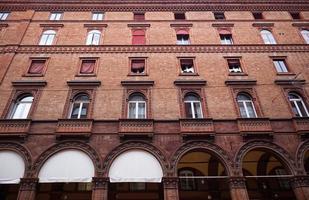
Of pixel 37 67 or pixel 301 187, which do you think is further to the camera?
pixel 37 67

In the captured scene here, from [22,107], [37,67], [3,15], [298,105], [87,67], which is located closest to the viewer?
[22,107]

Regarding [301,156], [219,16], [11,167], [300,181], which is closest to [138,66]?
[219,16]

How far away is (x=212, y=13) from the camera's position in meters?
19.2

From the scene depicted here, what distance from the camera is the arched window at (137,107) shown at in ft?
44.3

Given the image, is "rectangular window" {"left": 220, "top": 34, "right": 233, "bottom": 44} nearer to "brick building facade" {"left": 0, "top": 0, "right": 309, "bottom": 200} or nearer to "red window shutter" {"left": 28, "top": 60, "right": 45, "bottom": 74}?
"brick building facade" {"left": 0, "top": 0, "right": 309, "bottom": 200}

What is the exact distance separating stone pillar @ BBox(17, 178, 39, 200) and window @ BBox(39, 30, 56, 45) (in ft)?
32.4

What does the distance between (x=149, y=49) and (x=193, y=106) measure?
532 centimetres

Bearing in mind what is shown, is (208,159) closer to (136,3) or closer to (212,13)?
(212,13)

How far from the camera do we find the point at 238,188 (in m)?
11.1

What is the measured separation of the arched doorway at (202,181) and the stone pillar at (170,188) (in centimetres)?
251

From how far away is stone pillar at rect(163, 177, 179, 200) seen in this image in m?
10.7

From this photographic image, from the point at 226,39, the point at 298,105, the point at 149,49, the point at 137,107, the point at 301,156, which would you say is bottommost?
the point at 301,156

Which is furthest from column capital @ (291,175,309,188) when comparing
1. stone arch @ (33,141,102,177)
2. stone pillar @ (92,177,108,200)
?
stone arch @ (33,141,102,177)

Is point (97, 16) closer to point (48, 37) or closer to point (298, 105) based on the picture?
point (48, 37)
